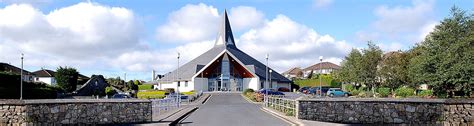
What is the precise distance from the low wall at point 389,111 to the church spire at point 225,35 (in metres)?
82.5

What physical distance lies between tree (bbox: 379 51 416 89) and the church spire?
156 feet

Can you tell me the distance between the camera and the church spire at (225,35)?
352 ft

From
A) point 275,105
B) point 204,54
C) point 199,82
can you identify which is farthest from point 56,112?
point 204,54

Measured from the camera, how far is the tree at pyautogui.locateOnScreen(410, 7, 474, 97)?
38.2 m

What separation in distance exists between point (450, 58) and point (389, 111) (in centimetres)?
1921

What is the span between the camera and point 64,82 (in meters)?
72.2

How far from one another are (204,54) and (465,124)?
286ft

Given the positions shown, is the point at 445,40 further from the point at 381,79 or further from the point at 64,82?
the point at 64,82

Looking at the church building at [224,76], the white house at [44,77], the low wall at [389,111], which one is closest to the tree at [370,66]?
the church building at [224,76]

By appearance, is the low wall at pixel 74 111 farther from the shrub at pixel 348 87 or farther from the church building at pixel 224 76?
the church building at pixel 224 76

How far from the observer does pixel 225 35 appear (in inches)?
4227

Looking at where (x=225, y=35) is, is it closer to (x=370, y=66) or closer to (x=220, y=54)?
(x=220, y=54)

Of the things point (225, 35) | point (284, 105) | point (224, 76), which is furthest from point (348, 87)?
point (284, 105)

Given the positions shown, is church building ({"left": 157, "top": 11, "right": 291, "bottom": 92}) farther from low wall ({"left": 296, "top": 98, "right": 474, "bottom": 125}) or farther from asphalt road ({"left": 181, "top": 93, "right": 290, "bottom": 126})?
low wall ({"left": 296, "top": 98, "right": 474, "bottom": 125})
